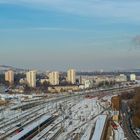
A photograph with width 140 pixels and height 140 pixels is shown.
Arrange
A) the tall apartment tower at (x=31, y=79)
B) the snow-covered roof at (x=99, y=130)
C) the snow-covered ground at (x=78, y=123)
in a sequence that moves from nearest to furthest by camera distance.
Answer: the snow-covered roof at (x=99, y=130) < the snow-covered ground at (x=78, y=123) < the tall apartment tower at (x=31, y=79)

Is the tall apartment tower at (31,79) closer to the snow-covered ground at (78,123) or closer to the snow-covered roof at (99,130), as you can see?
the snow-covered ground at (78,123)

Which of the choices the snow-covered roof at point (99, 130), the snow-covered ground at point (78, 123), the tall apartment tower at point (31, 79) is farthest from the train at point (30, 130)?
the tall apartment tower at point (31, 79)

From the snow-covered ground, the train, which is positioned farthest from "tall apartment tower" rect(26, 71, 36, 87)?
the train

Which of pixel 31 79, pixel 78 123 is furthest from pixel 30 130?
pixel 31 79

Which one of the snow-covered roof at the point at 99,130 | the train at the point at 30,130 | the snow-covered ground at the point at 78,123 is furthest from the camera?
the snow-covered ground at the point at 78,123

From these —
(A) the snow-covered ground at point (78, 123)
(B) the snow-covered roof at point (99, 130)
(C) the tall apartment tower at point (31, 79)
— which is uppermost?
(C) the tall apartment tower at point (31, 79)

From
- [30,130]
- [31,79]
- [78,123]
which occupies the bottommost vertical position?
[78,123]

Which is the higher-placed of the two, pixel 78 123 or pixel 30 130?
pixel 30 130

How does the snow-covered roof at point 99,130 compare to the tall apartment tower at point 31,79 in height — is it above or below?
below

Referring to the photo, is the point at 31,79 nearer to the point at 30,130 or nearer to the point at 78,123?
the point at 78,123

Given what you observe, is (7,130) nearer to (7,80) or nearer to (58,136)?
(58,136)

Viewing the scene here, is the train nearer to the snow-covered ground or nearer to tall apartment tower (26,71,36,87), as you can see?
the snow-covered ground

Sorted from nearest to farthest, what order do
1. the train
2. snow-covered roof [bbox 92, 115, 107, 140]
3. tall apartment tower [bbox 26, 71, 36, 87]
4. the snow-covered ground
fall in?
1. snow-covered roof [bbox 92, 115, 107, 140]
2. the train
3. the snow-covered ground
4. tall apartment tower [bbox 26, 71, 36, 87]
